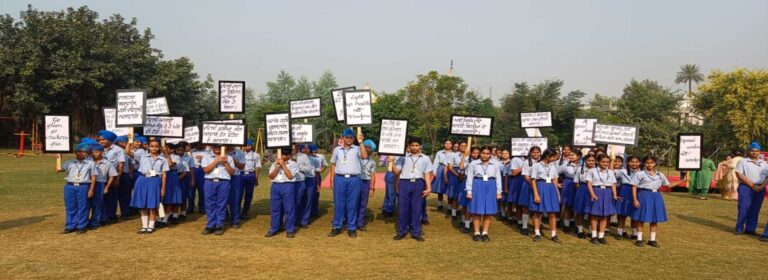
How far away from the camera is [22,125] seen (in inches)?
1275

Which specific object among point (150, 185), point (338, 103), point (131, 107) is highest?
point (338, 103)

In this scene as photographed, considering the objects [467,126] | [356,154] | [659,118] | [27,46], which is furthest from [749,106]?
[27,46]

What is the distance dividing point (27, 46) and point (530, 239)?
30.9 metres

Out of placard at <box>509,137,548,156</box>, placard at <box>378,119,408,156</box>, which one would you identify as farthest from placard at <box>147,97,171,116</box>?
placard at <box>509,137,548,156</box>

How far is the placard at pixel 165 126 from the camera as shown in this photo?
9406mm

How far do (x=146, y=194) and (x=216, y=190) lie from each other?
1.11 metres

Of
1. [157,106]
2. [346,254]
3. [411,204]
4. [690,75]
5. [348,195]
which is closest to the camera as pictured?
[346,254]

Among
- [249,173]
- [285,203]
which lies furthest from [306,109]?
[285,203]

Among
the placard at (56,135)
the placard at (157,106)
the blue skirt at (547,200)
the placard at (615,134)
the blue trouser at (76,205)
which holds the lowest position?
the blue trouser at (76,205)

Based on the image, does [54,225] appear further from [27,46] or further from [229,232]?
[27,46]

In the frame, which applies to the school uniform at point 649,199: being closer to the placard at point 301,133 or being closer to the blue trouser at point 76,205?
the placard at point 301,133

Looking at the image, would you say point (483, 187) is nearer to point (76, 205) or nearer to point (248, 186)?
point (248, 186)

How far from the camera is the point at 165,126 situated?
374 inches

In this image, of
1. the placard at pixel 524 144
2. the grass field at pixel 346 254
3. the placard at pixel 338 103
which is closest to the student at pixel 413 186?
the grass field at pixel 346 254
